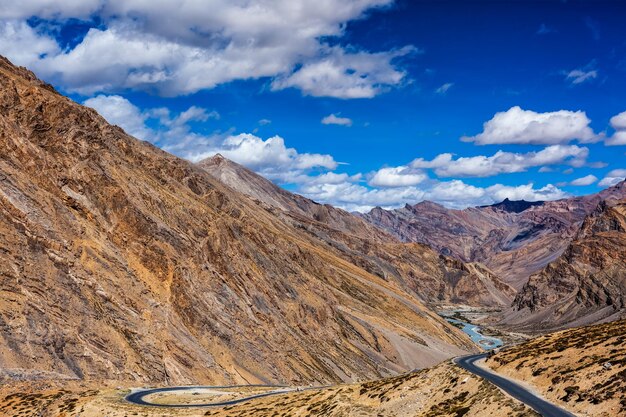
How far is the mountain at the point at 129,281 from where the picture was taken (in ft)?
202

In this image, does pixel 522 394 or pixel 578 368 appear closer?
pixel 522 394

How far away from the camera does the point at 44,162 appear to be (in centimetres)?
7769

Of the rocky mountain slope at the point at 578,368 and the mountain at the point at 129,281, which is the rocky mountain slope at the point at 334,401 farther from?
the mountain at the point at 129,281

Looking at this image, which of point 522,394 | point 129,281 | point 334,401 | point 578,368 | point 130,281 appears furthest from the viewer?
point 130,281

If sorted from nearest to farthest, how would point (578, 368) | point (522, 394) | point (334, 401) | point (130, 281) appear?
point (522, 394) → point (578, 368) → point (334, 401) → point (130, 281)

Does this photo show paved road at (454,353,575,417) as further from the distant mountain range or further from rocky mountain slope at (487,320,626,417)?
the distant mountain range

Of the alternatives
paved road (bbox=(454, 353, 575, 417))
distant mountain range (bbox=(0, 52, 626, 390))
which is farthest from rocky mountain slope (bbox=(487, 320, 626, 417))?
distant mountain range (bbox=(0, 52, 626, 390))

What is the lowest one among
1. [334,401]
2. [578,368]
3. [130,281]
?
[334,401]

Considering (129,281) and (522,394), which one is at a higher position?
(129,281)

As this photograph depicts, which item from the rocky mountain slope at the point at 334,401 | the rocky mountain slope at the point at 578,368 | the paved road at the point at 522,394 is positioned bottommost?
the rocky mountain slope at the point at 334,401

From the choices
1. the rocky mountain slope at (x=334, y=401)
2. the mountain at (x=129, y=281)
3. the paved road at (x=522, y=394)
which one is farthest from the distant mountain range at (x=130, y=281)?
the paved road at (x=522, y=394)

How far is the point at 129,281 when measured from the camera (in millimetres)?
75625

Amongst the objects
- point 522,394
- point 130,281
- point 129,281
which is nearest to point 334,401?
point 522,394

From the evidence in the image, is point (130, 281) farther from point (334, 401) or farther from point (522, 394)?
point (522, 394)
